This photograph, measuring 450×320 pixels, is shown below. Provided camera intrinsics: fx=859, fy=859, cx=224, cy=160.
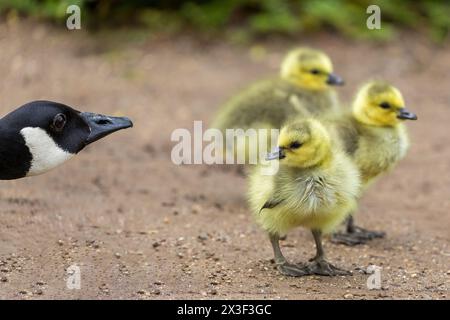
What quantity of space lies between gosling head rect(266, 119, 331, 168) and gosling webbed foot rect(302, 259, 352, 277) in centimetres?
55

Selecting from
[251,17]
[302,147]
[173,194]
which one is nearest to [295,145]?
[302,147]

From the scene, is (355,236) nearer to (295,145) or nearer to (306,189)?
(306,189)

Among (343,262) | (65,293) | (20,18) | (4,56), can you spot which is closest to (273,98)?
(343,262)

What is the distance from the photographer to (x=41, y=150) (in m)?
4.33

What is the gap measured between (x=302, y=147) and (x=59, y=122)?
49.3 inches

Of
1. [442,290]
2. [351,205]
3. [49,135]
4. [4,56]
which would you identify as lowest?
[442,290]

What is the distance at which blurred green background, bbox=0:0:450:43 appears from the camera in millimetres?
9648

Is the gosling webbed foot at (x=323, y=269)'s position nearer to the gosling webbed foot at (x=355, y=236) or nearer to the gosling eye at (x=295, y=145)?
the gosling eye at (x=295, y=145)

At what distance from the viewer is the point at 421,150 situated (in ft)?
25.0

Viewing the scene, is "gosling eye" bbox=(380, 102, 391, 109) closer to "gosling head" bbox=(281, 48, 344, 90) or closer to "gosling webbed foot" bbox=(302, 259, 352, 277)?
"gosling head" bbox=(281, 48, 344, 90)

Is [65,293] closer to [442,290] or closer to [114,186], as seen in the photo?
[442,290]

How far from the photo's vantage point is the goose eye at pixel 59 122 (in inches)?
170

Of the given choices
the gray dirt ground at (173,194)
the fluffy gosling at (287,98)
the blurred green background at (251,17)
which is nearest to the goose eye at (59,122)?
the gray dirt ground at (173,194)

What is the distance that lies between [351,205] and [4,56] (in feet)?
17.1
